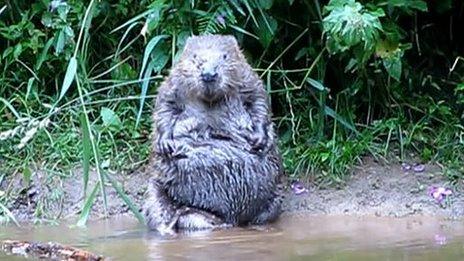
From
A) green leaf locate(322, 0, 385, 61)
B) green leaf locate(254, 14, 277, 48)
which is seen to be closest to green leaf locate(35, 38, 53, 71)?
green leaf locate(254, 14, 277, 48)

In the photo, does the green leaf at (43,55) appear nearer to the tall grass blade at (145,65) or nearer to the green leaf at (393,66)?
the tall grass blade at (145,65)

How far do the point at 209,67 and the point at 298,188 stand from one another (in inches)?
34.9

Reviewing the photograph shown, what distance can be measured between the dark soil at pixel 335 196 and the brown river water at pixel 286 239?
0.16m

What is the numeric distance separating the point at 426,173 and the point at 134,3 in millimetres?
2021


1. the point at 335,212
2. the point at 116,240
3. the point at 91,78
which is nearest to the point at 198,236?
the point at 116,240

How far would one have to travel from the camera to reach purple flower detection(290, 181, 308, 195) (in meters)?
5.45

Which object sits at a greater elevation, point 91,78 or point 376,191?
point 91,78

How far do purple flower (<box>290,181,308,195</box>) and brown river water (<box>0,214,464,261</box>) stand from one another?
0.27 meters

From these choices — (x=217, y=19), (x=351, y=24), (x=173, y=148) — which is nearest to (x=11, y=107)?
(x=217, y=19)

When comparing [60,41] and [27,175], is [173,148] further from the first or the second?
[60,41]

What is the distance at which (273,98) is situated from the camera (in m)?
6.21

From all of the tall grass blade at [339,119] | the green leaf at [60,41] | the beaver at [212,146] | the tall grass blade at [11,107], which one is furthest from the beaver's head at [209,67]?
the green leaf at [60,41]

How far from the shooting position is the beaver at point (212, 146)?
495cm

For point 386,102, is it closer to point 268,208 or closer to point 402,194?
point 402,194
